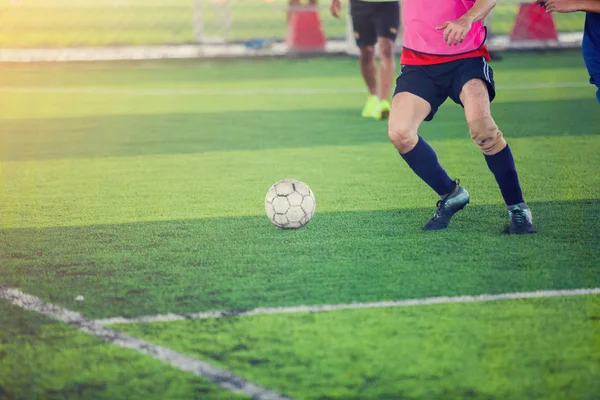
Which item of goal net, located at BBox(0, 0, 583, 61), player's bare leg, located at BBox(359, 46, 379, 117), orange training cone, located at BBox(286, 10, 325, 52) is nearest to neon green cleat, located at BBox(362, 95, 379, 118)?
player's bare leg, located at BBox(359, 46, 379, 117)

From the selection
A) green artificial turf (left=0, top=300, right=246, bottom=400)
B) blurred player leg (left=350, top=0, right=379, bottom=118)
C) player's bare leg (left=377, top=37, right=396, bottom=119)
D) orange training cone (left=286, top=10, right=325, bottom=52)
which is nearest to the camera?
green artificial turf (left=0, top=300, right=246, bottom=400)

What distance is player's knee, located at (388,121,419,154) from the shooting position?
5336mm

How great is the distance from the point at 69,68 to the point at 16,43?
5160mm

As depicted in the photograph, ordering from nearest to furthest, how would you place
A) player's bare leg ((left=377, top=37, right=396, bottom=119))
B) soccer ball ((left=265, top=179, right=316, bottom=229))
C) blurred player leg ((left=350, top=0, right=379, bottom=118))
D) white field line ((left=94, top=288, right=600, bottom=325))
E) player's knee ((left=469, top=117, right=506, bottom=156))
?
white field line ((left=94, top=288, right=600, bottom=325)) < player's knee ((left=469, top=117, right=506, bottom=156)) < soccer ball ((left=265, top=179, right=316, bottom=229)) < player's bare leg ((left=377, top=37, right=396, bottom=119)) < blurred player leg ((left=350, top=0, right=379, bottom=118))

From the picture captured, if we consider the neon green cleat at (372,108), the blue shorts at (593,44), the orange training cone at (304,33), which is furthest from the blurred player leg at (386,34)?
the orange training cone at (304,33)

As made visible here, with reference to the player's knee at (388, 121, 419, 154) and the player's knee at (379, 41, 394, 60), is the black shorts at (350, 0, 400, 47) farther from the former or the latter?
the player's knee at (388, 121, 419, 154)

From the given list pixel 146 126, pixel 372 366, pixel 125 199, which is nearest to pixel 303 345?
pixel 372 366

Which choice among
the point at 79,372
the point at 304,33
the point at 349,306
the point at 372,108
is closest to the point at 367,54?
the point at 372,108

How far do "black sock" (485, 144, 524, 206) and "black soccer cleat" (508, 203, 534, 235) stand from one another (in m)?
0.03

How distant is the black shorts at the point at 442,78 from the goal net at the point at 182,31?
10701 mm

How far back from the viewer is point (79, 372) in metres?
3.54

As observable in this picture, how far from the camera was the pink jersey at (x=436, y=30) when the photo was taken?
17.5 ft

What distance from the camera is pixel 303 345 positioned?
3.77 meters

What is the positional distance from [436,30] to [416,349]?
7.29 ft
